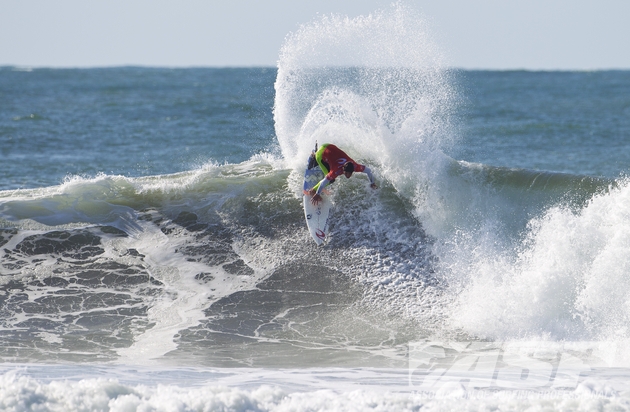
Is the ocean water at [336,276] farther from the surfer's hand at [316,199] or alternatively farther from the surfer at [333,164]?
the surfer at [333,164]

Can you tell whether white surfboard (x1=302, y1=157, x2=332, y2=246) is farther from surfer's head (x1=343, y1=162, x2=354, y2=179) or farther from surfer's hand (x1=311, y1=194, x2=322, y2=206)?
surfer's head (x1=343, y1=162, x2=354, y2=179)

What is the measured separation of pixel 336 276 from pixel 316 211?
A: 49.4 inches

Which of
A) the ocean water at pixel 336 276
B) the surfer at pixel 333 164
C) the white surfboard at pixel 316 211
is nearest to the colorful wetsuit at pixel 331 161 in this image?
the surfer at pixel 333 164

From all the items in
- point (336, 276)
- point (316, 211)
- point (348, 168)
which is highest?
point (348, 168)

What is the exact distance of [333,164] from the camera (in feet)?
38.0

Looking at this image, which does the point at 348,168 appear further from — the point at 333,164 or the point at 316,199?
the point at 316,199

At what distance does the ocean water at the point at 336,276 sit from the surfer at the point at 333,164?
784 mm

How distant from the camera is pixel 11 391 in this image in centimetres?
673

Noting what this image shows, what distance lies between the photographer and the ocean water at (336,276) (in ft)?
25.2

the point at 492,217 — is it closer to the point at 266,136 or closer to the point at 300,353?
the point at 300,353

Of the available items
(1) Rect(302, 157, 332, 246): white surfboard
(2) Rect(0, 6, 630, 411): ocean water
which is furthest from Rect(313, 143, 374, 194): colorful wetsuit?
(2) Rect(0, 6, 630, 411): ocean water

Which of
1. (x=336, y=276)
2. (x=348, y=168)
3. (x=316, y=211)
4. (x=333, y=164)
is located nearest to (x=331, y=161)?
(x=333, y=164)

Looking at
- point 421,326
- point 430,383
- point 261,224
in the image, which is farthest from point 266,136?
point 430,383

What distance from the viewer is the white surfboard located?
11.9 m
